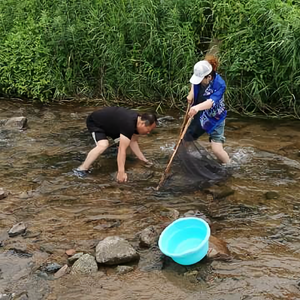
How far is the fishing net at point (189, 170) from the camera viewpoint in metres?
4.91

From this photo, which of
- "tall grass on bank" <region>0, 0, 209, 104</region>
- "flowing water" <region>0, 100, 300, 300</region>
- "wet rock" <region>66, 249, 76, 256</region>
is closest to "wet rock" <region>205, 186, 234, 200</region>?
"flowing water" <region>0, 100, 300, 300</region>

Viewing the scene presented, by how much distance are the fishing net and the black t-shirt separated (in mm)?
577

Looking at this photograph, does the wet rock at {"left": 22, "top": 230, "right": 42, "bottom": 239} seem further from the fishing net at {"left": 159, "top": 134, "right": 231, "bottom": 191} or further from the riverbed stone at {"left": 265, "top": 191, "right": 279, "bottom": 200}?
the riverbed stone at {"left": 265, "top": 191, "right": 279, "bottom": 200}

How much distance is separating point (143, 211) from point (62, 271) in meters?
1.25

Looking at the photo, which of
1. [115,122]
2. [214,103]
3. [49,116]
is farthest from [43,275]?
[49,116]

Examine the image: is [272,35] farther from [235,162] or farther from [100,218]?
[100,218]

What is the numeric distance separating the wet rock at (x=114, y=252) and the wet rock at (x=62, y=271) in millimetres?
245

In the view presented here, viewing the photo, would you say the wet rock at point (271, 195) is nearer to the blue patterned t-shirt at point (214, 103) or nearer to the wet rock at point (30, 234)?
the blue patterned t-shirt at point (214, 103)

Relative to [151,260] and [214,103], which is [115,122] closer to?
[214,103]

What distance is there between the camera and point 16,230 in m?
3.99

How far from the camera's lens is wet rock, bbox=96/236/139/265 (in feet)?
11.3

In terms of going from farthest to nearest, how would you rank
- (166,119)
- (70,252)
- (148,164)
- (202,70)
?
(166,119), (148,164), (202,70), (70,252)

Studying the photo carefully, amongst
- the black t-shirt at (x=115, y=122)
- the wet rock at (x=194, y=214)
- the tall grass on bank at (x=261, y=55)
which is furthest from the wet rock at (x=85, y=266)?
the tall grass on bank at (x=261, y=55)

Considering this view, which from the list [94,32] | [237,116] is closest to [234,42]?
[237,116]
